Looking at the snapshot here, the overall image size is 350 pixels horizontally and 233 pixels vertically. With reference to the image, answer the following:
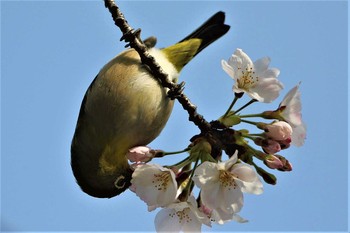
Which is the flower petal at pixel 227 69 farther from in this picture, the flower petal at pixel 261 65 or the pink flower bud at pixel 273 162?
the pink flower bud at pixel 273 162

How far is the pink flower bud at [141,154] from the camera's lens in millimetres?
2610

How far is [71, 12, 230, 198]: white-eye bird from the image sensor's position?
9.59 ft

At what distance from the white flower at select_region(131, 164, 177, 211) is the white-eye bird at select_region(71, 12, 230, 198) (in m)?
0.45

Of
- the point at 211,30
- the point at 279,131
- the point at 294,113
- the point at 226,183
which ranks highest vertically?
the point at 211,30

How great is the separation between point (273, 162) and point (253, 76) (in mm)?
510

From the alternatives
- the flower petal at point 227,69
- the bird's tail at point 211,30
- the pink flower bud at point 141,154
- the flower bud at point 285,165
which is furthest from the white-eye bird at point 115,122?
the bird's tail at point 211,30

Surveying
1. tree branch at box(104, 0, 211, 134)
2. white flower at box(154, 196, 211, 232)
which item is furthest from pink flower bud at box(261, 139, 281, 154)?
white flower at box(154, 196, 211, 232)

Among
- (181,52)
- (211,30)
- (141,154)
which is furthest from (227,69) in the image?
(211,30)

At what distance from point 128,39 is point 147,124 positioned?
54 cm

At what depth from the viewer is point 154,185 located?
2.46 meters

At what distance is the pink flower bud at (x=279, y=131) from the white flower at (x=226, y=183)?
0.27 meters

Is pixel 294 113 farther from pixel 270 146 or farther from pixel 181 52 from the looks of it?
pixel 181 52

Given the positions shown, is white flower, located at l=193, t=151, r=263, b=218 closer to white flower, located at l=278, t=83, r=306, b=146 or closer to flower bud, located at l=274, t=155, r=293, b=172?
flower bud, located at l=274, t=155, r=293, b=172

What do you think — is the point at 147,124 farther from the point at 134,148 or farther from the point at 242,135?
the point at 242,135
